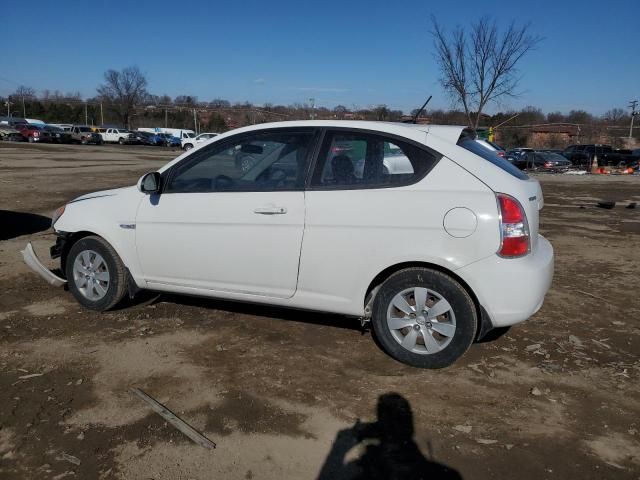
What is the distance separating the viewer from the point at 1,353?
13.1ft

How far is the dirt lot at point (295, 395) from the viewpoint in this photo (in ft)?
9.23

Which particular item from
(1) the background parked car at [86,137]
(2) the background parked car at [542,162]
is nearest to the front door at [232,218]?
(2) the background parked car at [542,162]

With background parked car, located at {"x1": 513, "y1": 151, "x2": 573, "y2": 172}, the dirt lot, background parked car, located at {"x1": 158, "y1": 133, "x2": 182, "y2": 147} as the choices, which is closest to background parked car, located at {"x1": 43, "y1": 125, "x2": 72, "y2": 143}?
background parked car, located at {"x1": 158, "y1": 133, "x2": 182, "y2": 147}

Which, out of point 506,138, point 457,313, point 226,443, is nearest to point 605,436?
point 457,313

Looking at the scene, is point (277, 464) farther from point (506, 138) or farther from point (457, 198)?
A: point (506, 138)

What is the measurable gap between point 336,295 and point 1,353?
254cm

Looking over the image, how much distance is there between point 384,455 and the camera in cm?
287

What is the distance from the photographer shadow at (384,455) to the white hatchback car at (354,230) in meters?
0.80

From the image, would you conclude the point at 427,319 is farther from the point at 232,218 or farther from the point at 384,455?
the point at 232,218

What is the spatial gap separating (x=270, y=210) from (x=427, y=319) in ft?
4.57

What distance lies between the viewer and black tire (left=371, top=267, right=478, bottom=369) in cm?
367

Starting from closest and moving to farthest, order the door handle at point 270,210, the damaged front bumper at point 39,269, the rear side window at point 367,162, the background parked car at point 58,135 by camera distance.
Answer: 1. the rear side window at point 367,162
2. the door handle at point 270,210
3. the damaged front bumper at point 39,269
4. the background parked car at point 58,135

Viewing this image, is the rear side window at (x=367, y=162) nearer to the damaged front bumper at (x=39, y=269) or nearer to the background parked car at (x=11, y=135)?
the damaged front bumper at (x=39, y=269)

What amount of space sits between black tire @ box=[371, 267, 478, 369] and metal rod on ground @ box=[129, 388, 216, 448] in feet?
4.97
